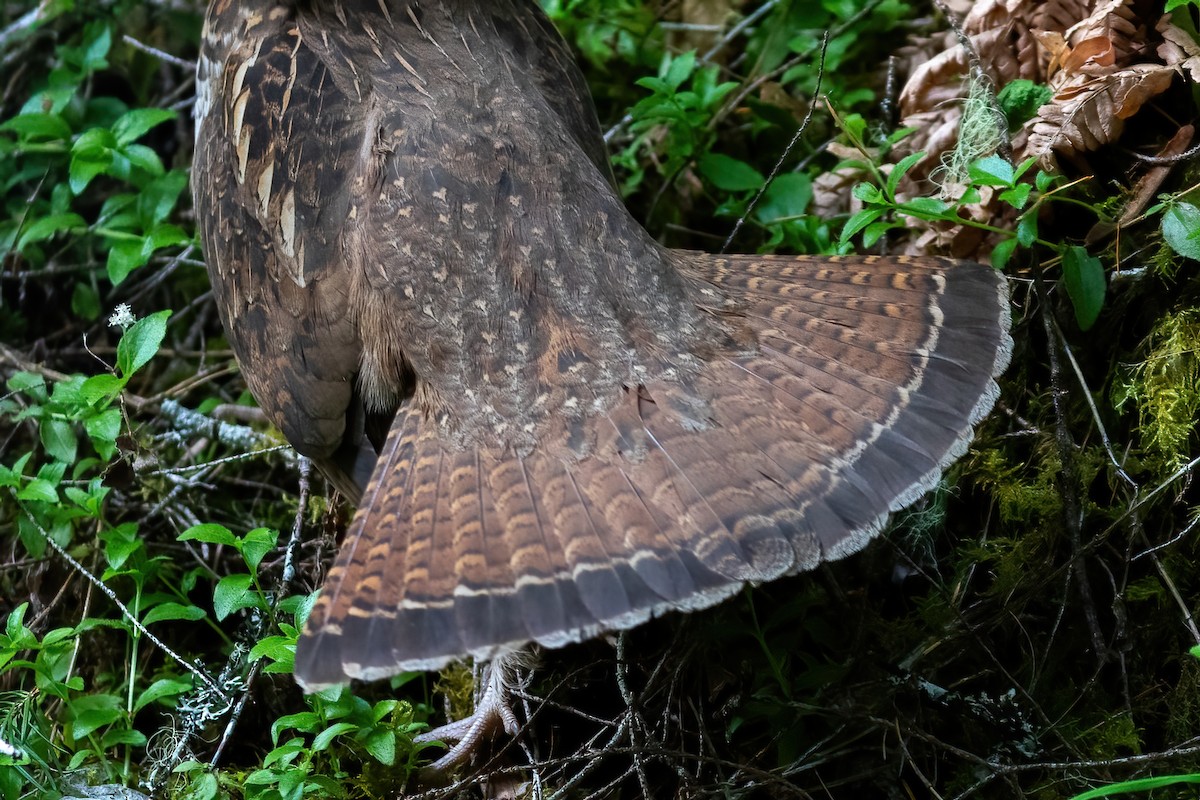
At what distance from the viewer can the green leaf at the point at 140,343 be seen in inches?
128

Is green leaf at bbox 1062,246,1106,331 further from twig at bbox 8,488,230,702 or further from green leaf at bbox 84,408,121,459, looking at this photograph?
green leaf at bbox 84,408,121,459

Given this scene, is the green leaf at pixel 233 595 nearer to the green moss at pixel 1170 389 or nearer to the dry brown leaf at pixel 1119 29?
the green moss at pixel 1170 389

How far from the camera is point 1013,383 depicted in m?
3.31

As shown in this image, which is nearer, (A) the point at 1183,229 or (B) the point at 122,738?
(A) the point at 1183,229

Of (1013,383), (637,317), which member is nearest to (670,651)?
(637,317)

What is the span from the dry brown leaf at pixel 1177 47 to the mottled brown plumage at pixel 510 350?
1.00m

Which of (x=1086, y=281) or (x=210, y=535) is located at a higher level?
(x=1086, y=281)

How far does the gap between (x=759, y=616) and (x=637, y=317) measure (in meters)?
1.08

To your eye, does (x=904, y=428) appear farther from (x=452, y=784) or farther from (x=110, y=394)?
(x=110, y=394)

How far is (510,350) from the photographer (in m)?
2.67

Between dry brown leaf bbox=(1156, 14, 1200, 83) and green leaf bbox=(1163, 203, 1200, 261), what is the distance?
1.44 ft

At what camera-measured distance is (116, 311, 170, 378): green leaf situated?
3.26m

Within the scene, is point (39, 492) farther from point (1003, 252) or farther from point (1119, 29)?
point (1119, 29)

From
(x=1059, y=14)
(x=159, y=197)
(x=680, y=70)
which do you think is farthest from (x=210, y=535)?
(x=1059, y=14)
